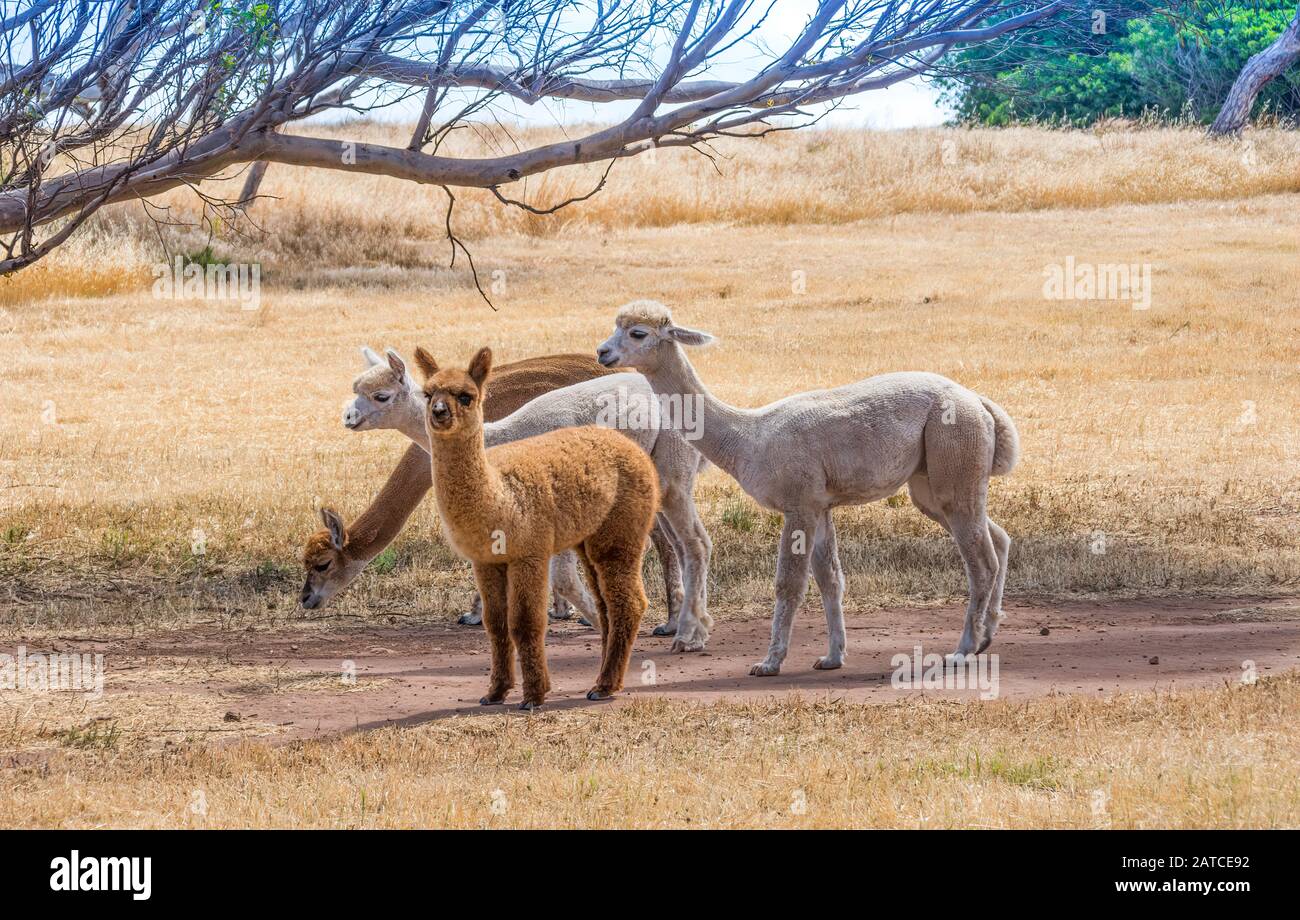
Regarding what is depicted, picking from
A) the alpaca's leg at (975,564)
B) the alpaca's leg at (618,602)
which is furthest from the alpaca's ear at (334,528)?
the alpaca's leg at (975,564)

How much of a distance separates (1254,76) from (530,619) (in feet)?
120

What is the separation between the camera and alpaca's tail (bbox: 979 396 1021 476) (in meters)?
9.76

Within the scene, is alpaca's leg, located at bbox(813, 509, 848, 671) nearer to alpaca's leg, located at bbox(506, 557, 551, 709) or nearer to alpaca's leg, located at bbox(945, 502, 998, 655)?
alpaca's leg, located at bbox(945, 502, 998, 655)

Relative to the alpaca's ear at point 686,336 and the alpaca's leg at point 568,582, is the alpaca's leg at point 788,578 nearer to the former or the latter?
the alpaca's ear at point 686,336

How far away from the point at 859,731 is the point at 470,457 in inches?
91.8

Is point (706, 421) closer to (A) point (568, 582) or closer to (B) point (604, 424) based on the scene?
(B) point (604, 424)

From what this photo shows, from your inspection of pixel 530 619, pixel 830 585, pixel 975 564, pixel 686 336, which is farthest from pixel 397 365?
pixel 975 564

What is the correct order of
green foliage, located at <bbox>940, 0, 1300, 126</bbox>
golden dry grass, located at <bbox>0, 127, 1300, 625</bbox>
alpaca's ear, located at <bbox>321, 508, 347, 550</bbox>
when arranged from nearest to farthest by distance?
alpaca's ear, located at <bbox>321, 508, 347, 550</bbox>
golden dry grass, located at <bbox>0, 127, 1300, 625</bbox>
green foliage, located at <bbox>940, 0, 1300, 126</bbox>

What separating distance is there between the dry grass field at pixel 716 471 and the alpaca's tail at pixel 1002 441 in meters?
2.02

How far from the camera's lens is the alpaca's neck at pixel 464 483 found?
7375mm

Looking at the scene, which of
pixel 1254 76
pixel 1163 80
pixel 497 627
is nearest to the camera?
pixel 497 627

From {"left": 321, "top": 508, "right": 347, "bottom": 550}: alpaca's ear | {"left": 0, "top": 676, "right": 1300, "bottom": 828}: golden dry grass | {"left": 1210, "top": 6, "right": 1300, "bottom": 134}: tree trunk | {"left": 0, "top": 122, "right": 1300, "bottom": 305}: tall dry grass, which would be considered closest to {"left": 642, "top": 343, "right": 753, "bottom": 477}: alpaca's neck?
{"left": 0, "top": 676, "right": 1300, "bottom": 828}: golden dry grass

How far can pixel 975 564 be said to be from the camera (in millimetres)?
9609

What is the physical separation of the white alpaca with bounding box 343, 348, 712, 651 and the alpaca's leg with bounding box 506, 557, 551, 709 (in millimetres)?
2078
